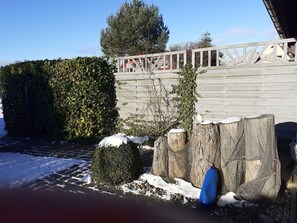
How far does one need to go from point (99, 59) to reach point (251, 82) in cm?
436

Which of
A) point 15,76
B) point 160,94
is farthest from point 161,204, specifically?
point 15,76

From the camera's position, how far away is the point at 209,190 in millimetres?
3734

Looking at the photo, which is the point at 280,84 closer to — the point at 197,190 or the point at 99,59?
the point at 197,190

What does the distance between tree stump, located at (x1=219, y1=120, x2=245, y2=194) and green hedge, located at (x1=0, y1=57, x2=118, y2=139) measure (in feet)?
16.6

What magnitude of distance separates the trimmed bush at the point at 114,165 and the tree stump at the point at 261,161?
1.74 meters

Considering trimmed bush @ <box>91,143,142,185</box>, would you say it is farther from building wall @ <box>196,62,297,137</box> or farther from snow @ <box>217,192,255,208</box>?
building wall @ <box>196,62,297,137</box>

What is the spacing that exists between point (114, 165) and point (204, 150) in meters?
1.48

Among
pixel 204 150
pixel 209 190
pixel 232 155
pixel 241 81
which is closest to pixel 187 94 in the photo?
pixel 241 81

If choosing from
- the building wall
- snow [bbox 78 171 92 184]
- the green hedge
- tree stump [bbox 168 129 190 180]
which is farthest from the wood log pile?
the green hedge

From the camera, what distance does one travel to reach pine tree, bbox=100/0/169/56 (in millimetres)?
19844

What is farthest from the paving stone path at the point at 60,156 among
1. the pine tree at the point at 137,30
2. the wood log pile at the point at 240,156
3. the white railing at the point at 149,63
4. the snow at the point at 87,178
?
the pine tree at the point at 137,30

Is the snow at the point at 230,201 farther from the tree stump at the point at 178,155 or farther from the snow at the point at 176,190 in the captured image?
the tree stump at the point at 178,155

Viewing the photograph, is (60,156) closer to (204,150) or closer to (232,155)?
(204,150)

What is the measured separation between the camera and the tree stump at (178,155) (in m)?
4.52
